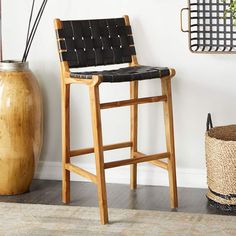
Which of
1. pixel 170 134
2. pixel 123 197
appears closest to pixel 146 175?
pixel 123 197

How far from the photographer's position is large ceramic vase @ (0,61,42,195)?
306 centimetres

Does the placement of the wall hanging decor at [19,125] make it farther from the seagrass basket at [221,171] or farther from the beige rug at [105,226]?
the seagrass basket at [221,171]

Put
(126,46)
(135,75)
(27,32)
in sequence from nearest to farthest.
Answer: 1. (135,75)
2. (126,46)
3. (27,32)

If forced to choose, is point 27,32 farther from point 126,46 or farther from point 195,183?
point 195,183

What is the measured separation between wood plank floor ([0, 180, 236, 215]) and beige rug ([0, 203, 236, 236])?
10cm

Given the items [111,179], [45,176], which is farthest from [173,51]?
[45,176]

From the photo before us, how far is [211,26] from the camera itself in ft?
10.2

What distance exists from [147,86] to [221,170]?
0.65 metres

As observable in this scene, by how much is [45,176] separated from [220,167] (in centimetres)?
106

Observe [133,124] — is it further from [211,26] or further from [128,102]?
[211,26]

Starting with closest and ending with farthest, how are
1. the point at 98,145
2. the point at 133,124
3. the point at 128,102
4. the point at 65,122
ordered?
the point at 98,145 → the point at 128,102 → the point at 65,122 → the point at 133,124

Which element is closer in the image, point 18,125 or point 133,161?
point 133,161

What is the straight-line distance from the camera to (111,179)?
11.1 feet

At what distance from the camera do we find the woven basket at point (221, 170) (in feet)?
9.25
